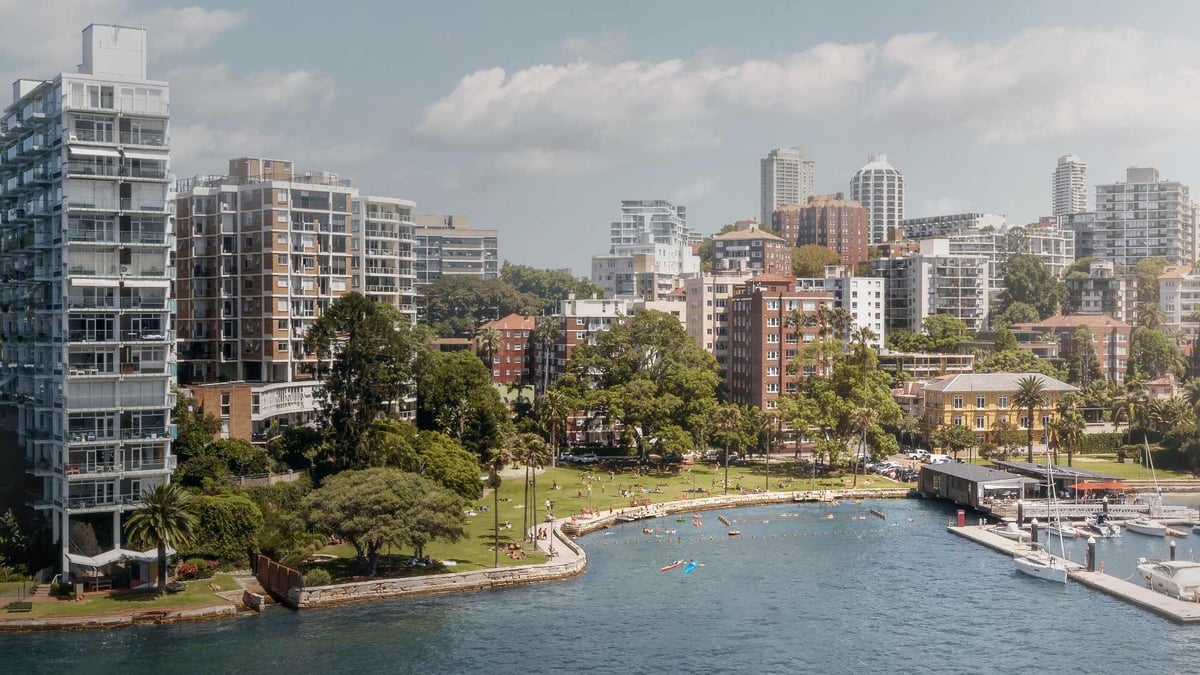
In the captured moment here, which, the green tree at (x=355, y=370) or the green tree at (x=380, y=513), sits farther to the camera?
the green tree at (x=355, y=370)

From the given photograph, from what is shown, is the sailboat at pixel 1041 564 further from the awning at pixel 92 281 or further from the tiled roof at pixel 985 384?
the awning at pixel 92 281

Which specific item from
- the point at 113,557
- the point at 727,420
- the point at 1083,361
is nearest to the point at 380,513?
the point at 113,557

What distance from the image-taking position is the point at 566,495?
409 ft

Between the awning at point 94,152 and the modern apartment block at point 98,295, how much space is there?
3.0 inches

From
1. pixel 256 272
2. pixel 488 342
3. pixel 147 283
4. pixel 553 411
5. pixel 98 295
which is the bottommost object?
pixel 553 411

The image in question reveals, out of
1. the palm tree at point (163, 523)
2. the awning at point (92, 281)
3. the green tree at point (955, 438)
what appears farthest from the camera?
the green tree at point (955, 438)

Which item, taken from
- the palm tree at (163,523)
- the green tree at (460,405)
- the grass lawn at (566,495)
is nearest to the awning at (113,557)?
the palm tree at (163,523)

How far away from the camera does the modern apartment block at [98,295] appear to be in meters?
82.8

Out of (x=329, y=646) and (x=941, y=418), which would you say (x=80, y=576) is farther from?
Result: (x=941, y=418)

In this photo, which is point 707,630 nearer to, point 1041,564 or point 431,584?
point 431,584

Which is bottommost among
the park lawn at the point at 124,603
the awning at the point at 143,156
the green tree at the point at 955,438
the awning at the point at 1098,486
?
the park lawn at the point at 124,603

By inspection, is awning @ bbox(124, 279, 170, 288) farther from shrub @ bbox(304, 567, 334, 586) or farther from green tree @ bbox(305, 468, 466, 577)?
shrub @ bbox(304, 567, 334, 586)

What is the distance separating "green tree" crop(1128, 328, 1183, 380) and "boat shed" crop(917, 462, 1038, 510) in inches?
3074

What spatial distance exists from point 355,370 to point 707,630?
41.6 metres
